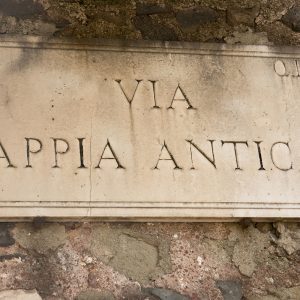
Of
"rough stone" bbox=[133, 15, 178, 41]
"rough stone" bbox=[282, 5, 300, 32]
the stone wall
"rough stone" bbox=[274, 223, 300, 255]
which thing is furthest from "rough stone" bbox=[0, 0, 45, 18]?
"rough stone" bbox=[274, 223, 300, 255]

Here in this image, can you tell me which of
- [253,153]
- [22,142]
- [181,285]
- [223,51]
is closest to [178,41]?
[223,51]

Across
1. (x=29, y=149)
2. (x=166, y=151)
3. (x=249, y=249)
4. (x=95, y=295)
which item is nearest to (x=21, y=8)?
(x=29, y=149)

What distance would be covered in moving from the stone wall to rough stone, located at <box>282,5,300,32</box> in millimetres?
675

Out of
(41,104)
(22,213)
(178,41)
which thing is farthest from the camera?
(178,41)

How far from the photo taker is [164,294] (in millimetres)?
3367

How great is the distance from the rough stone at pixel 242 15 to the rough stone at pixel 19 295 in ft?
5.16

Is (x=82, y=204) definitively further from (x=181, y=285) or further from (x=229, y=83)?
(x=229, y=83)

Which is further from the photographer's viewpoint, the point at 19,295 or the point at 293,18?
the point at 293,18

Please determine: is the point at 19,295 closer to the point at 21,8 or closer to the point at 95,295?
the point at 95,295

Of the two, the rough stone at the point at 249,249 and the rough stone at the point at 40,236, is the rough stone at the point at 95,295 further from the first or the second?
the rough stone at the point at 249,249

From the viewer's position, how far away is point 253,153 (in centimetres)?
365

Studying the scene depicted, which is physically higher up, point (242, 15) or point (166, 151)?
point (242, 15)

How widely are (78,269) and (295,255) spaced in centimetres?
92

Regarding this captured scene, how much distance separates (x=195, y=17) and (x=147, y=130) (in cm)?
66
